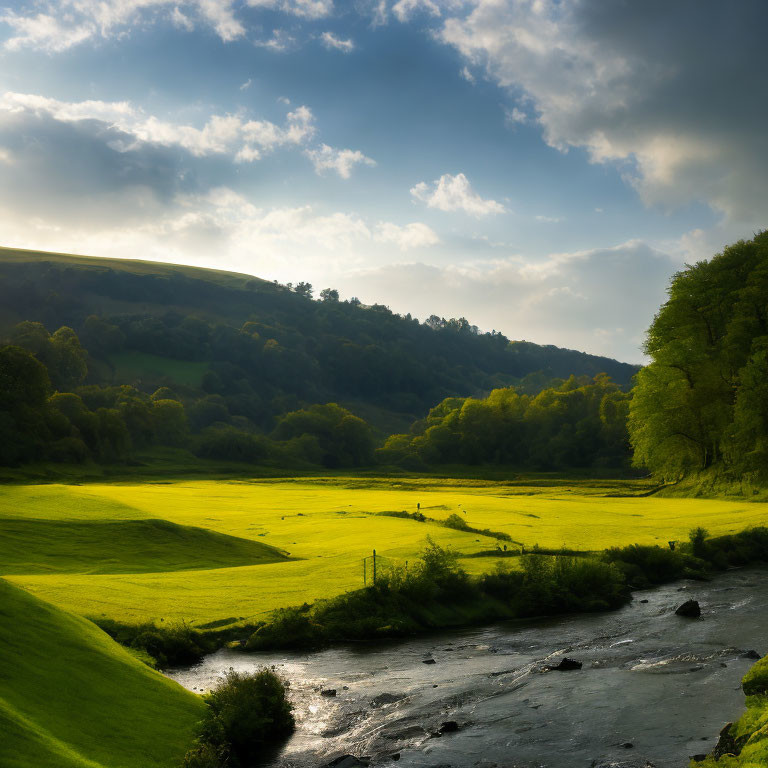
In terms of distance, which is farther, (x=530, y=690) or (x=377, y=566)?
(x=377, y=566)

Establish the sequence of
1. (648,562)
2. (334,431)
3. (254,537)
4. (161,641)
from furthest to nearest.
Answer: (334,431), (254,537), (648,562), (161,641)

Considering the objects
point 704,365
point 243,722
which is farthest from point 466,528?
point 243,722

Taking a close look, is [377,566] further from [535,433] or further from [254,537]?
[535,433]

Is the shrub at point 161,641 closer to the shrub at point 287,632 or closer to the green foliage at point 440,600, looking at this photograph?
the shrub at point 287,632

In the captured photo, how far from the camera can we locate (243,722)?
18.9 meters

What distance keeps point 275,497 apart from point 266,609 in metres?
50.6

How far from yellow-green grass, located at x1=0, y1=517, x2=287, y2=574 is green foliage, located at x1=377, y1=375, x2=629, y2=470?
108985mm

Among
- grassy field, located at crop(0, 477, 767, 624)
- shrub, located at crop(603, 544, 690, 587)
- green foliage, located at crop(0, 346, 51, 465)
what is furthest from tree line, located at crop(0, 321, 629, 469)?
shrub, located at crop(603, 544, 690, 587)

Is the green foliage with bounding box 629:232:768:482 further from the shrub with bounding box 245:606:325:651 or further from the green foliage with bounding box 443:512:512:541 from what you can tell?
the shrub with bounding box 245:606:325:651

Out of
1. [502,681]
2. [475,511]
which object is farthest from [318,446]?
[502,681]

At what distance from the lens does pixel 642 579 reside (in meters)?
40.9

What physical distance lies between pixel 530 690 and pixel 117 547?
1145 inches

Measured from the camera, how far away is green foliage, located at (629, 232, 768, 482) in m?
63.0

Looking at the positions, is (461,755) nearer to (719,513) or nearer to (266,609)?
(266,609)
